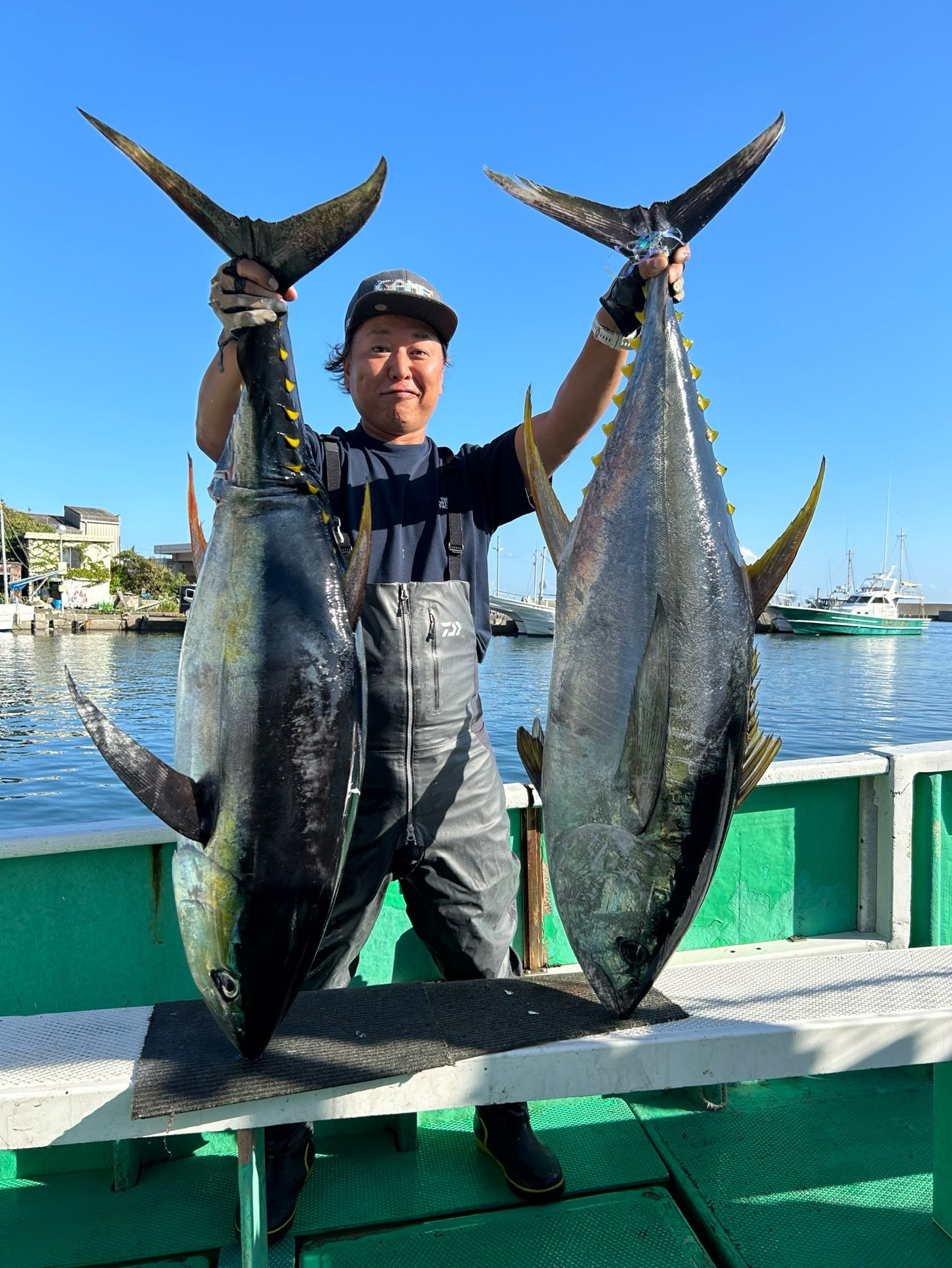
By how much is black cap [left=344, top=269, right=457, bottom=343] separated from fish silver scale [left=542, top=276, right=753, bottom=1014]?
0.86 meters

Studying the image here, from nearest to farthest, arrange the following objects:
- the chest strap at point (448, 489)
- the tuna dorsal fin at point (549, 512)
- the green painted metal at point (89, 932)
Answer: the tuna dorsal fin at point (549, 512) < the chest strap at point (448, 489) < the green painted metal at point (89, 932)

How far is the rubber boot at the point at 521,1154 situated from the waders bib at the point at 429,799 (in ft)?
1.33

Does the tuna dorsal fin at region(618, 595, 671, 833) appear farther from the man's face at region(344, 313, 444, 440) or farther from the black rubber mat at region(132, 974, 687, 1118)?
the man's face at region(344, 313, 444, 440)

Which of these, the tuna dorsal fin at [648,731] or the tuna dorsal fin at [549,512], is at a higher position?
the tuna dorsal fin at [549,512]

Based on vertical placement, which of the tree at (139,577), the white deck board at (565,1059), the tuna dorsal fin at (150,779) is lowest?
the white deck board at (565,1059)

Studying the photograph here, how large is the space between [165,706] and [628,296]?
19.3 m

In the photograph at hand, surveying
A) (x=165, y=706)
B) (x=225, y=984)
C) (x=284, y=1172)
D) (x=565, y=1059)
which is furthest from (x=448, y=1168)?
(x=165, y=706)

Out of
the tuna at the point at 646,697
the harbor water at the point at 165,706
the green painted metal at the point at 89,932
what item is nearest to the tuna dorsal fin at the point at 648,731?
the tuna at the point at 646,697

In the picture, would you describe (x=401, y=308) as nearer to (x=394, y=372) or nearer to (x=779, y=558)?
(x=394, y=372)

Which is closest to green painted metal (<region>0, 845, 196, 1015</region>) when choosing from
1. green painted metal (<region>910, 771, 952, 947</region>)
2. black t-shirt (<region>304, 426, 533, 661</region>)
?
black t-shirt (<region>304, 426, 533, 661</region>)

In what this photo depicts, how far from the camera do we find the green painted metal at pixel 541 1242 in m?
2.11

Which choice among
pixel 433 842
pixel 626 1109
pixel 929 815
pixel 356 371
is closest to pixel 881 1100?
pixel 626 1109

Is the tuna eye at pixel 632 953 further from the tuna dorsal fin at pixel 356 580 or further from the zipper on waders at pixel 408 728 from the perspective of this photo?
the tuna dorsal fin at pixel 356 580

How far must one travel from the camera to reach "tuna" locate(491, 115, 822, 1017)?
1.89 metres
